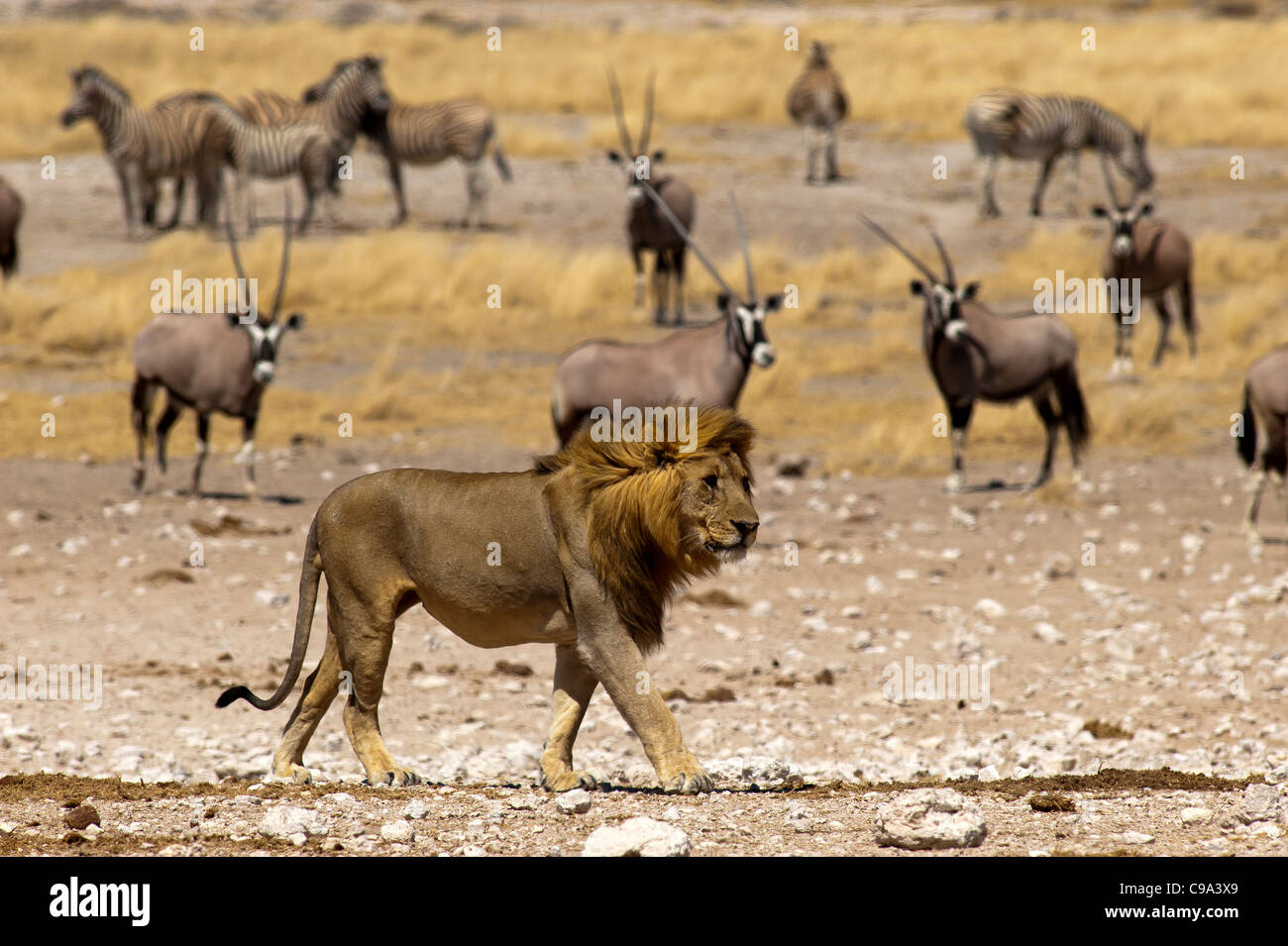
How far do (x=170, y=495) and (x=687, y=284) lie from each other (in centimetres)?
1086

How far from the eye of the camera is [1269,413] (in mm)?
11945

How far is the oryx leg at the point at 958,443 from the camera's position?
14.3m

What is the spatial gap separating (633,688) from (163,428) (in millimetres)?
8775

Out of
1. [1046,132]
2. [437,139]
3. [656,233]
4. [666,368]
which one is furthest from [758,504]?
[1046,132]

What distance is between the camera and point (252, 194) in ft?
90.8

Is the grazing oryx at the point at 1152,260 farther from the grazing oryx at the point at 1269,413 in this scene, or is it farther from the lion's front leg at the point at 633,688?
the lion's front leg at the point at 633,688

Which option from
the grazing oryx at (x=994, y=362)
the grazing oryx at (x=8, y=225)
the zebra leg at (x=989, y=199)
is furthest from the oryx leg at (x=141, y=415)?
the zebra leg at (x=989, y=199)

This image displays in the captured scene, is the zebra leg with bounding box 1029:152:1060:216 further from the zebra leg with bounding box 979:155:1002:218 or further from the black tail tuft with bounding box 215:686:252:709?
the black tail tuft with bounding box 215:686:252:709

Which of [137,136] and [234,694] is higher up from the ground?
[137,136]

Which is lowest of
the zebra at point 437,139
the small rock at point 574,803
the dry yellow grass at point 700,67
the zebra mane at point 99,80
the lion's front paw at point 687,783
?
the lion's front paw at point 687,783

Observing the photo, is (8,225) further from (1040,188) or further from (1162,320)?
(1040,188)

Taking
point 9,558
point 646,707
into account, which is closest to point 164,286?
point 9,558

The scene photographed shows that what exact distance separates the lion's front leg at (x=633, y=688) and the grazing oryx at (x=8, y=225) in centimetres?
1653
